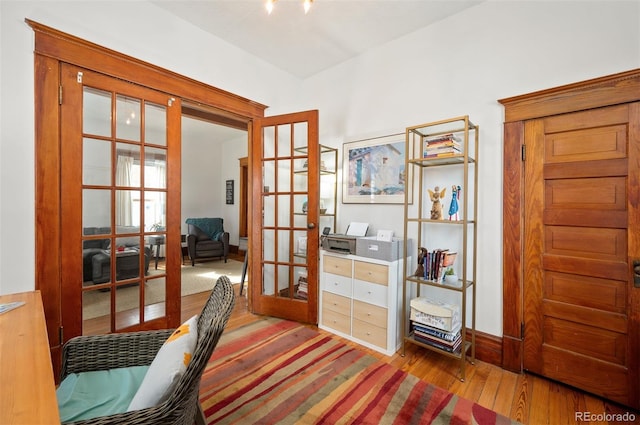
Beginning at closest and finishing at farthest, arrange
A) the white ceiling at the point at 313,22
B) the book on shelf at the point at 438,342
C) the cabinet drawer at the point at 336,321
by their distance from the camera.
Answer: the book on shelf at the point at 438,342
the white ceiling at the point at 313,22
the cabinet drawer at the point at 336,321

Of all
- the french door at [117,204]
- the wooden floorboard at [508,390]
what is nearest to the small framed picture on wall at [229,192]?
the french door at [117,204]

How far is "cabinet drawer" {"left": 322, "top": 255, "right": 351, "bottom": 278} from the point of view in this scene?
263 cm

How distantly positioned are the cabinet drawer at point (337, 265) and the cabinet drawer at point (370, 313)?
0.29 m

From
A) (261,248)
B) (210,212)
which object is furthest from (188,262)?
(261,248)

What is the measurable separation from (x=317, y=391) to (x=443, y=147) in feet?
6.50

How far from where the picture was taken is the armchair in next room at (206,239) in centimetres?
549

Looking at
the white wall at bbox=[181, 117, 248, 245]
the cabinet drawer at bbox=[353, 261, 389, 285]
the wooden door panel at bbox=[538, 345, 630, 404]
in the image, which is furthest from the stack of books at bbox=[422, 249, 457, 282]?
the white wall at bbox=[181, 117, 248, 245]

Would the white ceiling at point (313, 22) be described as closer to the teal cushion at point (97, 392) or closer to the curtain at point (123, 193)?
the curtain at point (123, 193)

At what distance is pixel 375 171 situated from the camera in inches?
113

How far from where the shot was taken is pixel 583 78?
6.13 ft

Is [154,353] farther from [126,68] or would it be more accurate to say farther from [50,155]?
[126,68]

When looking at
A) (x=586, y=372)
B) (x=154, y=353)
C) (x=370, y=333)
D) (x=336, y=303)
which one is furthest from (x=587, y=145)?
(x=154, y=353)

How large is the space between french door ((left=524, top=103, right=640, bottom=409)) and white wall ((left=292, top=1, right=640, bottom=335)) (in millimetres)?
246

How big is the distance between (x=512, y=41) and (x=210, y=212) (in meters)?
6.57
